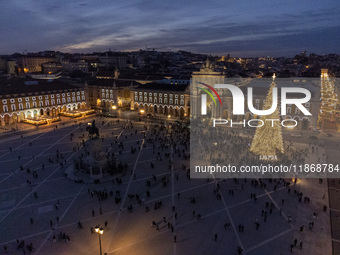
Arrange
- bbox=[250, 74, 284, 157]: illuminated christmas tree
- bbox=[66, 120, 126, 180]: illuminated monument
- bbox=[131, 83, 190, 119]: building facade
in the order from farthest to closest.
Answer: bbox=[131, 83, 190, 119]: building facade → bbox=[250, 74, 284, 157]: illuminated christmas tree → bbox=[66, 120, 126, 180]: illuminated monument

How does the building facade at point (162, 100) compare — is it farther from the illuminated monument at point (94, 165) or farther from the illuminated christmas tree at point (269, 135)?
the illuminated monument at point (94, 165)

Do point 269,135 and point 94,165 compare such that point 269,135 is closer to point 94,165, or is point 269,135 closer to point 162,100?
point 94,165

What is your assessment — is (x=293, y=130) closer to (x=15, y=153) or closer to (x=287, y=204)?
(x=287, y=204)

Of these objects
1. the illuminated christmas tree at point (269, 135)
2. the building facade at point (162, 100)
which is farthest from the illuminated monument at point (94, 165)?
the building facade at point (162, 100)

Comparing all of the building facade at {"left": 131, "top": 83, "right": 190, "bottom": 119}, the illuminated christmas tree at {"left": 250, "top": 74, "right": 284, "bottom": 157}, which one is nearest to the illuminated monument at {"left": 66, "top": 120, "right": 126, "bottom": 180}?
the illuminated christmas tree at {"left": 250, "top": 74, "right": 284, "bottom": 157}

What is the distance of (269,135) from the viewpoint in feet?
110

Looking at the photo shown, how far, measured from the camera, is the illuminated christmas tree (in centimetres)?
3319

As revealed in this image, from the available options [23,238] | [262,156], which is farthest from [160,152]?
[23,238]

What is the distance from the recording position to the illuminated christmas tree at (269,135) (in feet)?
109

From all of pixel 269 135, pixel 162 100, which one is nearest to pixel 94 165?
pixel 269 135

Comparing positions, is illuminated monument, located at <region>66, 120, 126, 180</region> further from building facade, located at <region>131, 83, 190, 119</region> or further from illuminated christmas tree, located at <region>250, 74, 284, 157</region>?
building facade, located at <region>131, 83, 190, 119</region>

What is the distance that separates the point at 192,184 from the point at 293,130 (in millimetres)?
28428

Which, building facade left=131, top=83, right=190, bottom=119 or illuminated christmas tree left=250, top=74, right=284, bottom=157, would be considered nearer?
illuminated christmas tree left=250, top=74, right=284, bottom=157

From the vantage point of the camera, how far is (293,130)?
1898 inches
